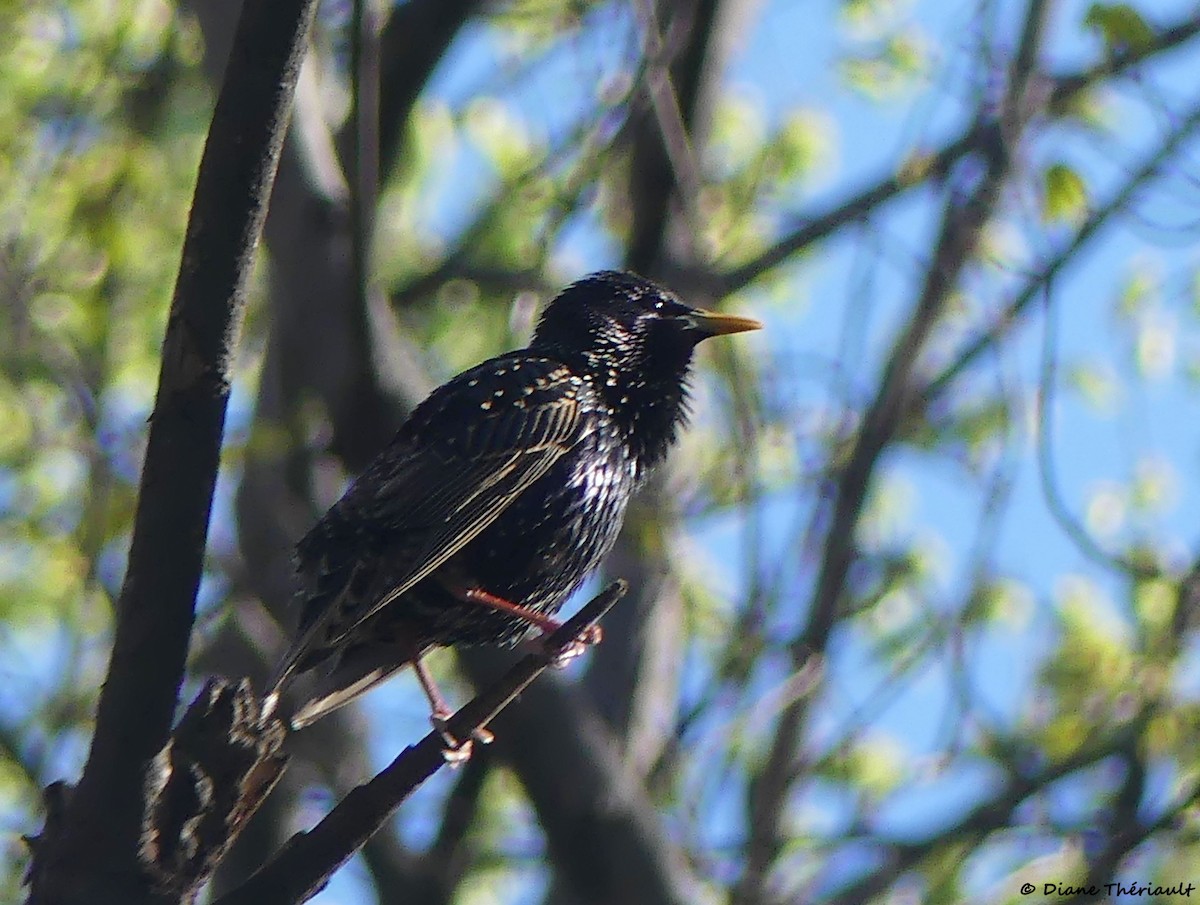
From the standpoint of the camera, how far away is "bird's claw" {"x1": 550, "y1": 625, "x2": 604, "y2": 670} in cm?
379

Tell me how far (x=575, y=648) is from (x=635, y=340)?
135 cm

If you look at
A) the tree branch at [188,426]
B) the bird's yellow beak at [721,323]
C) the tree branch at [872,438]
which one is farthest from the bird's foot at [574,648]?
the tree branch at [872,438]

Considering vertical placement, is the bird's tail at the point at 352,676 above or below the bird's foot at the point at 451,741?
above

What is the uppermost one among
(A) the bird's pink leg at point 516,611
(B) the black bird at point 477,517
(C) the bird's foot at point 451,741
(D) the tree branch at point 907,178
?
(D) the tree branch at point 907,178

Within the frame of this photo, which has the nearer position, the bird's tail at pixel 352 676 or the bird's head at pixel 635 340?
the bird's tail at pixel 352 676

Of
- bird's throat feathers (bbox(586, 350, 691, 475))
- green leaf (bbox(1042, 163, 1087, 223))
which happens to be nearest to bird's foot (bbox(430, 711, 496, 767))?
bird's throat feathers (bbox(586, 350, 691, 475))

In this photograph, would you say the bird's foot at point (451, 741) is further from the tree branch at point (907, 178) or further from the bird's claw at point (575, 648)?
the tree branch at point (907, 178)

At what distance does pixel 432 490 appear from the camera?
175 inches

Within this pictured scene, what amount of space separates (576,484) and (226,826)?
1.66 metres

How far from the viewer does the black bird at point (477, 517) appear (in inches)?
167

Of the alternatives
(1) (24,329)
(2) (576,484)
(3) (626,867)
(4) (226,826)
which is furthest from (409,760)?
(1) (24,329)

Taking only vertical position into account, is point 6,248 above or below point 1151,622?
above

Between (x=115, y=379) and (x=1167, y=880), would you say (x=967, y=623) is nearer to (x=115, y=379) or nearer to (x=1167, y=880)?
(x=1167, y=880)

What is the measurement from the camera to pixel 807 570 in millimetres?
6188
